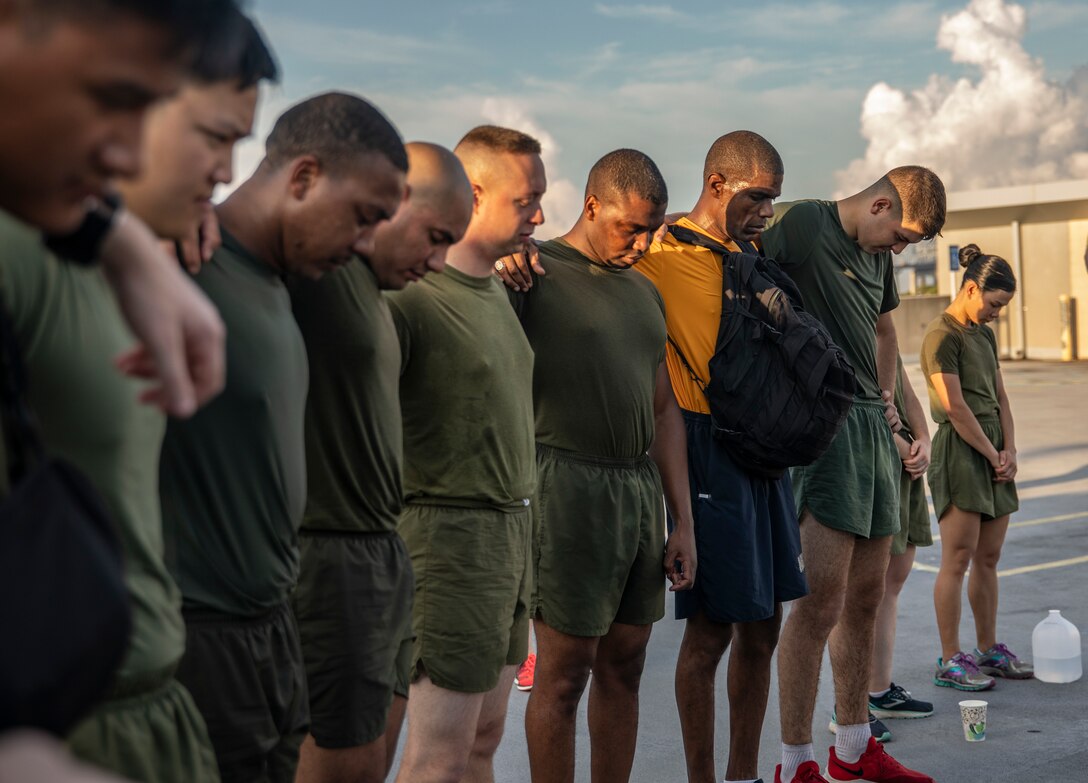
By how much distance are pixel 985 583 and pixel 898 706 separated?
0.99 m

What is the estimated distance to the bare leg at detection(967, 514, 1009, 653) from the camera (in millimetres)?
6184

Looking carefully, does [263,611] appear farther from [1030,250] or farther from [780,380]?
[1030,250]

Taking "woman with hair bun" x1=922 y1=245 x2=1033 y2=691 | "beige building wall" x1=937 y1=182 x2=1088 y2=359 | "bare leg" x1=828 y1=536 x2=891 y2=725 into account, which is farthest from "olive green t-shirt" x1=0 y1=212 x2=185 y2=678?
"beige building wall" x1=937 y1=182 x2=1088 y2=359

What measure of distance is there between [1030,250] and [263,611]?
1169 inches

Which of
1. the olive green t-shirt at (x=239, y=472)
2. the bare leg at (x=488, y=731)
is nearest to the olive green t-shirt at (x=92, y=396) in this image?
the olive green t-shirt at (x=239, y=472)

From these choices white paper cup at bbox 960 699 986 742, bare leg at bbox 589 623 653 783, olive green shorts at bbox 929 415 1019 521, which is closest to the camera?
bare leg at bbox 589 623 653 783

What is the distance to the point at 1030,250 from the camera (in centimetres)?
2947

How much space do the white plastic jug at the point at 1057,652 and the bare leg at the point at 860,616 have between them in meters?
1.35

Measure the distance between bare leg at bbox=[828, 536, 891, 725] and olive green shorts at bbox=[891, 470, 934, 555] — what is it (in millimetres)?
624

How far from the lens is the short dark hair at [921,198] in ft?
16.1

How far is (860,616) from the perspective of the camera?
16.4ft

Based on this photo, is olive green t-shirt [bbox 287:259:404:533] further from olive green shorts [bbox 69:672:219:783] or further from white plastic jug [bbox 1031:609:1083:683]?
white plastic jug [bbox 1031:609:1083:683]

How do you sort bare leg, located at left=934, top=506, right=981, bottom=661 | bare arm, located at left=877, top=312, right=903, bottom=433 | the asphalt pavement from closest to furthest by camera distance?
the asphalt pavement
bare arm, located at left=877, top=312, right=903, bottom=433
bare leg, located at left=934, top=506, right=981, bottom=661

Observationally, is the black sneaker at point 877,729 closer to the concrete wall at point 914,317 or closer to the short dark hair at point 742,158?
the short dark hair at point 742,158
